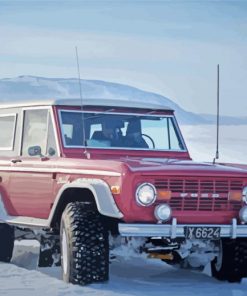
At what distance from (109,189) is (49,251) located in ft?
6.18

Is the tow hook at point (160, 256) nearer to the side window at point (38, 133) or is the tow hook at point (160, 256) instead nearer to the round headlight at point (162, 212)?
the round headlight at point (162, 212)

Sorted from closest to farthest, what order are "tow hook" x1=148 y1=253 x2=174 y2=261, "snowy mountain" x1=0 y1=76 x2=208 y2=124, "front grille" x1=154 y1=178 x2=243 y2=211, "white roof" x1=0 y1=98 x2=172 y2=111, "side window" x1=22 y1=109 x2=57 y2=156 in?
"front grille" x1=154 y1=178 x2=243 y2=211
"tow hook" x1=148 y1=253 x2=174 y2=261
"side window" x1=22 y1=109 x2=57 y2=156
"white roof" x1=0 y1=98 x2=172 y2=111
"snowy mountain" x1=0 y1=76 x2=208 y2=124

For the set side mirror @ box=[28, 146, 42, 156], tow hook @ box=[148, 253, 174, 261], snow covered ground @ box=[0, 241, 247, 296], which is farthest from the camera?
side mirror @ box=[28, 146, 42, 156]

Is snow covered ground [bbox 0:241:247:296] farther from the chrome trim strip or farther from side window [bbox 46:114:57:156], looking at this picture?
side window [bbox 46:114:57:156]

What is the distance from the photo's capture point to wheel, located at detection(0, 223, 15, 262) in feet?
30.0

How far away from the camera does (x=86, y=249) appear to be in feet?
22.6

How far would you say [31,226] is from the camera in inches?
316

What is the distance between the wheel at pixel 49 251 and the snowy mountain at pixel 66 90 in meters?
6.83

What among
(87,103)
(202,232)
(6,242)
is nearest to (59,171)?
(87,103)

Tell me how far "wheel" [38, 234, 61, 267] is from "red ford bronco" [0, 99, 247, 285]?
1cm

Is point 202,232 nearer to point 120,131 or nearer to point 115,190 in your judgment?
point 115,190

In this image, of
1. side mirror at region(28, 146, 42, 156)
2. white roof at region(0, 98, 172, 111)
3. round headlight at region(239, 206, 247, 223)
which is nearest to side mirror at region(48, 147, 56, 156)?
side mirror at region(28, 146, 42, 156)

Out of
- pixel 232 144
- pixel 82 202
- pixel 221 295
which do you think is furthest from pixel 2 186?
pixel 232 144

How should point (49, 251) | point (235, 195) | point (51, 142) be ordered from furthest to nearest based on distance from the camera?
point (49, 251), point (51, 142), point (235, 195)
